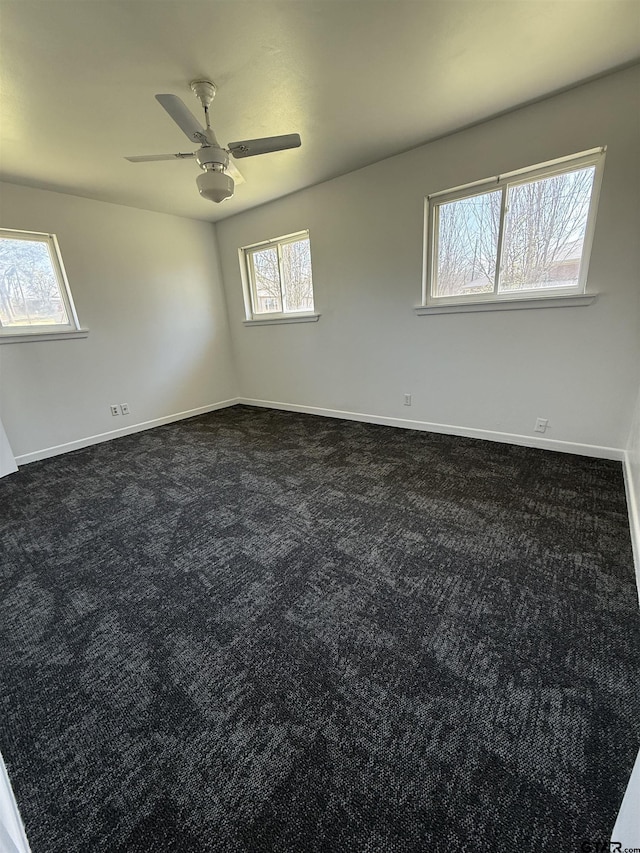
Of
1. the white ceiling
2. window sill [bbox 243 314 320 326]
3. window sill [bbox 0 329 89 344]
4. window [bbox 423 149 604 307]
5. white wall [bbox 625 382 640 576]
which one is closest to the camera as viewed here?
the white ceiling

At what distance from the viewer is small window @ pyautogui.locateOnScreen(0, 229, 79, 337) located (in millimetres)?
3178

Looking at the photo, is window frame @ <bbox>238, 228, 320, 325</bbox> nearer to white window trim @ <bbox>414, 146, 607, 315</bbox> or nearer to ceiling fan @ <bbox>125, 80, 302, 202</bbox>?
white window trim @ <bbox>414, 146, 607, 315</bbox>

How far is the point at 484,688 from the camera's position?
3.78 feet

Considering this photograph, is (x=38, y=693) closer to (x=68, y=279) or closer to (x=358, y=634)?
(x=358, y=634)

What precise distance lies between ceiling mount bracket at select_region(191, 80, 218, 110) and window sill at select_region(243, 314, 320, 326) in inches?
84.5

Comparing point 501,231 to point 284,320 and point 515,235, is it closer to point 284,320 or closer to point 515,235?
point 515,235

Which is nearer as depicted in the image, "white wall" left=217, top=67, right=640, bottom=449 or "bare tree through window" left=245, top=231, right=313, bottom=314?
"white wall" left=217, top=67, right=640, bottom=449

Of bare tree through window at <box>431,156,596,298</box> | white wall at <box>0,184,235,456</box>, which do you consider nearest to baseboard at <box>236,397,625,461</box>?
bare tree through window at <box>431,156,596,298</box>

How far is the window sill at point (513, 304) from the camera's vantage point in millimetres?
2512

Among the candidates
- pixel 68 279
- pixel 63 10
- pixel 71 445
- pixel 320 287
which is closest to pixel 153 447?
pixel 71 445

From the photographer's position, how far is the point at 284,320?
14.1 feet

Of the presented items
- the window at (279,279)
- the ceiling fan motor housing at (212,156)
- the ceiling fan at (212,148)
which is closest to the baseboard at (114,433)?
the window at (279,279)

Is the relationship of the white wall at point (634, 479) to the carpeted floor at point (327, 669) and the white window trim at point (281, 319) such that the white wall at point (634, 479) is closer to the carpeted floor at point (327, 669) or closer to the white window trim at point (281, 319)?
the carpeted floor at point (327, 669)

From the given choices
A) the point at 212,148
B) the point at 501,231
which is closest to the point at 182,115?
the point at 212,148
